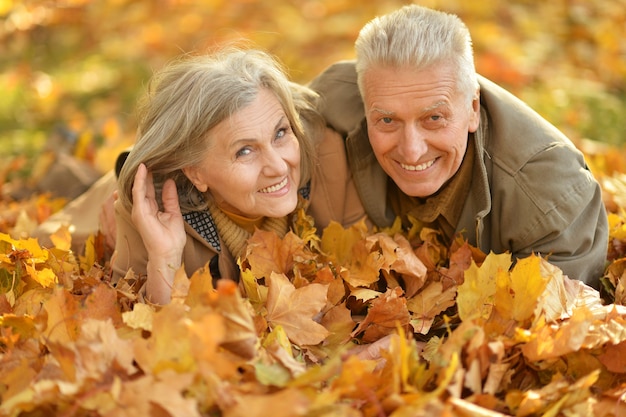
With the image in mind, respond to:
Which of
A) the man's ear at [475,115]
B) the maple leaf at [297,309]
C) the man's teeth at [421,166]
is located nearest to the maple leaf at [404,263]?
the man's teeth at [421,166]

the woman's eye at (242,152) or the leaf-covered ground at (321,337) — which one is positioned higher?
the woman's eye at (242,152)

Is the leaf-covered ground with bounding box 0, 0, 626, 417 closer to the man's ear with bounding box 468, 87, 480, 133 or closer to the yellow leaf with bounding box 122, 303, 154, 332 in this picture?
the yellow leaf with bounding box 122, 303, 154, 332

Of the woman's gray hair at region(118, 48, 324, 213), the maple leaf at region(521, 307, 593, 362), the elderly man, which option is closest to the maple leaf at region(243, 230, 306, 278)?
the woman's gray hair at region(118, 48, 324, 213)

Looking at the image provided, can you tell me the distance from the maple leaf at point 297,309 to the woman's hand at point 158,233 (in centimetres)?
53

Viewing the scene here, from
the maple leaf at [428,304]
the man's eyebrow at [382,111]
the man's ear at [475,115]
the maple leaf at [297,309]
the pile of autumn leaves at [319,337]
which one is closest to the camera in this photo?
the pile of autumn leaves at [319,337]

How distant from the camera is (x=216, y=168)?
2707 millimetres

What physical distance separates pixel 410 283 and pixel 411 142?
53 centimetres

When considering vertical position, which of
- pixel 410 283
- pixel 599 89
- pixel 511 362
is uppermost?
pixel 511 362

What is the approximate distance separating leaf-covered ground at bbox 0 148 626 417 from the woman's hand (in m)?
0.11

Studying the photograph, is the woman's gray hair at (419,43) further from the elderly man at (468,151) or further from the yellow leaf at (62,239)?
the yellow leaf at (62,239)

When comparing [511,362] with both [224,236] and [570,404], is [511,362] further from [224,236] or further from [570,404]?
[224,236]

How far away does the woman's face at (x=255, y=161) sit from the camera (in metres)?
2.65

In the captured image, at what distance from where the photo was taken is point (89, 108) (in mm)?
6184

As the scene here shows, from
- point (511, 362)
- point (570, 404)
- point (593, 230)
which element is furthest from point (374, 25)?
point (570, 404)
